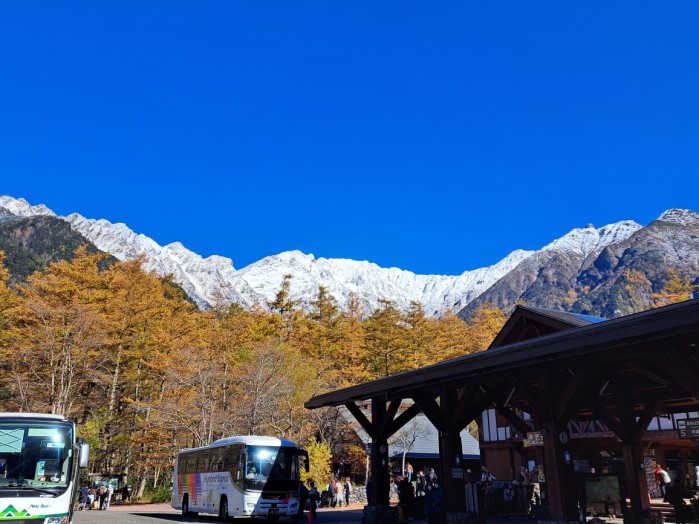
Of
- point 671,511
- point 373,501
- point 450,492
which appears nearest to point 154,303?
point 373,501

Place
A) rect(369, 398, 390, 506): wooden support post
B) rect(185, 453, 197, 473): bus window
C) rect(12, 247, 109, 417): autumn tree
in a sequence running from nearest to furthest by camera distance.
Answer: rect(369, 398, 390, 506): wooden support post
rect(185, 453, 197, 473): bus window
rect(12, 247, 109, 417): autumn tree

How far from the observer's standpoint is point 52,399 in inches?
1193

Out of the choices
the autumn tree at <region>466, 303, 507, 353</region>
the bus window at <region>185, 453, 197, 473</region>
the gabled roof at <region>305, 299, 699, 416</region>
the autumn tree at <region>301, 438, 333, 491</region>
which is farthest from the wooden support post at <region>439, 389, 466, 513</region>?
the autumn tree at <region>466, 303, 507, 353</region>

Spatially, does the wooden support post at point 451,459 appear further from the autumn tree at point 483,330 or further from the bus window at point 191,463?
the autumn tree at point 483,330

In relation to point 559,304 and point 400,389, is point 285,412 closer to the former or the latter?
point 400,389

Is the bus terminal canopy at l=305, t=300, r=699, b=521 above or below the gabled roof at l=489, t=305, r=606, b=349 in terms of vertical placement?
below

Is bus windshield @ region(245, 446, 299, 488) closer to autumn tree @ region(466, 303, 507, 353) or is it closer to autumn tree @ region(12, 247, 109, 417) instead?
autumn tree @ region(12, 247, 109, 417)

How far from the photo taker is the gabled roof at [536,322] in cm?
1816

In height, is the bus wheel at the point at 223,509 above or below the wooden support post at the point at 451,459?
below

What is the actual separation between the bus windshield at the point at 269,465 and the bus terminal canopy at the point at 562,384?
197 centimetres

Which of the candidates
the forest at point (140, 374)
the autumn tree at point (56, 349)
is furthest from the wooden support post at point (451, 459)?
the autumn tree at point (56, 349)

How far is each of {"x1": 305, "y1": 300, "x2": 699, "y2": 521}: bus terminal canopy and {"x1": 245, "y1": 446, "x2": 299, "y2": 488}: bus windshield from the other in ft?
6.46

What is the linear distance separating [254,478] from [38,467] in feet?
27.7

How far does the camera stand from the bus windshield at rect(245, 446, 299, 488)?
17422 mm
